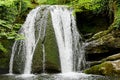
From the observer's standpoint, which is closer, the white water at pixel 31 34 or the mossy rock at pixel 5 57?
the white water at pixel 31 34

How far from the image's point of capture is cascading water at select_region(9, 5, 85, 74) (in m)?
15.1

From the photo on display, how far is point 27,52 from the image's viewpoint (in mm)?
15461

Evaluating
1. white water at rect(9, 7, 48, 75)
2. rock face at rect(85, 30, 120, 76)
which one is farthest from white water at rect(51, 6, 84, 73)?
rock face at rect(85, 30, 120, 76)

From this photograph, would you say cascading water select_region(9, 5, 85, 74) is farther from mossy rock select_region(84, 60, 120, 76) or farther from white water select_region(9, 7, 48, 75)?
mossy rock select_region(84, 60, 120, 76)

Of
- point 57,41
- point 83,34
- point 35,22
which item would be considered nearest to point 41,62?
point 57,41

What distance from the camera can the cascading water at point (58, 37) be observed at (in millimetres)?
15097

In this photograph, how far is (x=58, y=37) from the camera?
15.7 meters

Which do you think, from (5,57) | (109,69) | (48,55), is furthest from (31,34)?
(109,69)

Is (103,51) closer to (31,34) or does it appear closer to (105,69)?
(105,69)

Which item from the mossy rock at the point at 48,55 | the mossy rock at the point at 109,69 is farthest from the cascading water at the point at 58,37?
the mossy rock at the point at 109,69

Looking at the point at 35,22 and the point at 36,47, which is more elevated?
the point at 35,22

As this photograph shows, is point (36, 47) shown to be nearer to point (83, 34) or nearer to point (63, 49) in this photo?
point (63, 49)

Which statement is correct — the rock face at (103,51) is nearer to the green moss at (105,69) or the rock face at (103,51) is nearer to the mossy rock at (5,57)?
the green moss at (105,69)

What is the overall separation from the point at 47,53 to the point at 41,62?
1.88 ft
